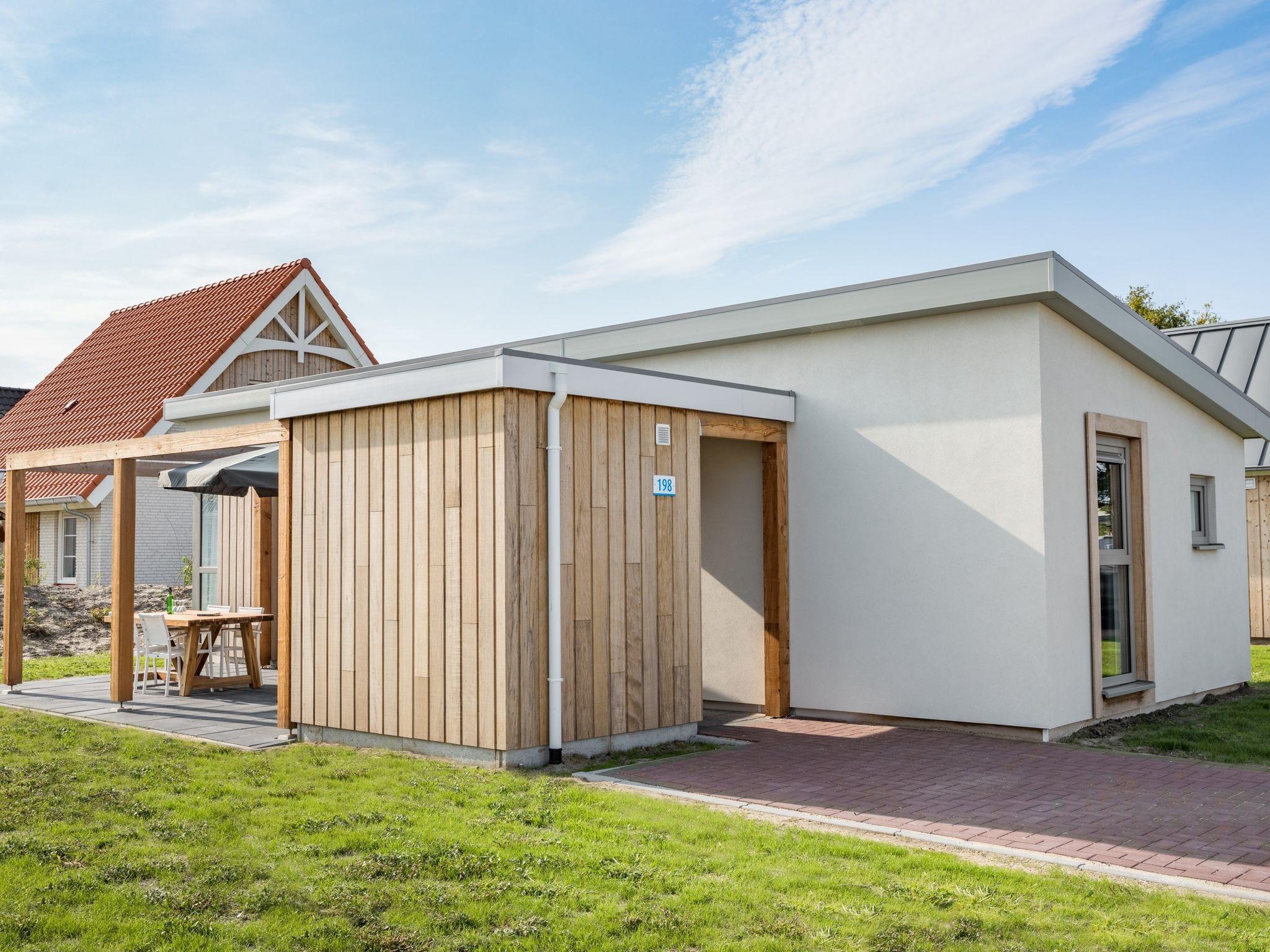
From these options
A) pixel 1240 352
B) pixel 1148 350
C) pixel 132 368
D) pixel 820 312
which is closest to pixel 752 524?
pixel 820 312

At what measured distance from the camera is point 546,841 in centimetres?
548

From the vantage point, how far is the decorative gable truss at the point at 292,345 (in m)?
21.0

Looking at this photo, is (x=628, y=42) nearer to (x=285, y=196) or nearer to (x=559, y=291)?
(x=285, y=196)

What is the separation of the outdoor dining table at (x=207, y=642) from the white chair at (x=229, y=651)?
85mm

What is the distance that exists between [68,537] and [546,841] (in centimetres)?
1937

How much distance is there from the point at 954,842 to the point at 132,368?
21113 millimetres

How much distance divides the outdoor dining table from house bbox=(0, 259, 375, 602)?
29.4 feet

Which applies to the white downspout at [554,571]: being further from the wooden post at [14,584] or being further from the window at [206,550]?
the window at [206,550]

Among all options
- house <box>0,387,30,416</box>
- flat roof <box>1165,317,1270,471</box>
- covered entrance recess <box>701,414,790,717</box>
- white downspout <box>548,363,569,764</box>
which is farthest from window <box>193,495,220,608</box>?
house <box>0,387,30,416</box>

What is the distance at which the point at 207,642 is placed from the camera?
38.6 ft

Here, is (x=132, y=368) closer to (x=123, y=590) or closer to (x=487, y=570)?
(x=123, y=590)

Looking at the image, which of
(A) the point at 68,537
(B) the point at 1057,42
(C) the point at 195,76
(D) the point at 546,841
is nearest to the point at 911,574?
(D) the point at 546,841

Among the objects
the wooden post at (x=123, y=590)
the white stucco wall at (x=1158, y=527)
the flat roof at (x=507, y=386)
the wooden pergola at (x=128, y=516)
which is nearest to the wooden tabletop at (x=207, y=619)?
the wooden post at (x=123, y=590)

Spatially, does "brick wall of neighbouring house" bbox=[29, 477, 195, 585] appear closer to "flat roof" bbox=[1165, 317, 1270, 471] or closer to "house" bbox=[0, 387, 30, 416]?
"house" bbox=[0, 387, 30, 416]
